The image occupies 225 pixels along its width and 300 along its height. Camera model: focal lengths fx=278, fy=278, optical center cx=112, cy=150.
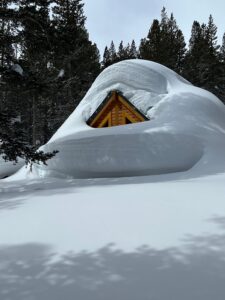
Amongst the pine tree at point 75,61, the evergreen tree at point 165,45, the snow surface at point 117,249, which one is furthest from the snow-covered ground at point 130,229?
the evergreen tree at point 165,45

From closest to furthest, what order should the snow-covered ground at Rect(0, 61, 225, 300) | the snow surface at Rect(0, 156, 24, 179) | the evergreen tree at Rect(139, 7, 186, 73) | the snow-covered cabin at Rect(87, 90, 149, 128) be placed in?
the snow-covered ground at Rect(0, 61, 225, 300) < the snow-covered cabin at Rect(87, 90, 149, 128) < the snow surface at Rect(0, 156, 24, 179) < the evergreen tree at Rect(139, 7, 186, 73)

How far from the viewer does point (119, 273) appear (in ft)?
8.16

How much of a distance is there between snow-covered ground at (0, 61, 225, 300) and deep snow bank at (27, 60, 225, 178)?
0.03 metres

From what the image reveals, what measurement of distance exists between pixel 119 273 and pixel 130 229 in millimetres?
1057

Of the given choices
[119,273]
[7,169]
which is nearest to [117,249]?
[119,273]

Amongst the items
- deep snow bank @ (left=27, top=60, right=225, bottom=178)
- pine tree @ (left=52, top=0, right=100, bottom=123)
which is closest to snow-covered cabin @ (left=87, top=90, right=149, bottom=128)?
deep snow bank @ (left=27, top=60, right=225, bottom=178)

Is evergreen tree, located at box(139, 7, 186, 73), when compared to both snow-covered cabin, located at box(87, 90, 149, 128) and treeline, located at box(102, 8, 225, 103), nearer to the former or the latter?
treeline, located at box(102, 8, 225, 103)

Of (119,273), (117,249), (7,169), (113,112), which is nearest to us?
(119,273)

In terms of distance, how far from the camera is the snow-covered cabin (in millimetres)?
12805

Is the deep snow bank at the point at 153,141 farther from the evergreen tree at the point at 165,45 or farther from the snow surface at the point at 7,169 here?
the evergreen tree at the point at 165,45

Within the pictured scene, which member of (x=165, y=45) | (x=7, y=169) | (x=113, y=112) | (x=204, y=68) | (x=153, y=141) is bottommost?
(x=7, y=169)

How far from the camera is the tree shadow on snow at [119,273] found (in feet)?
7.16

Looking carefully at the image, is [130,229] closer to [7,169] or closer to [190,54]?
[7,169]

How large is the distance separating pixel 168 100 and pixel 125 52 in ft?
96.7
